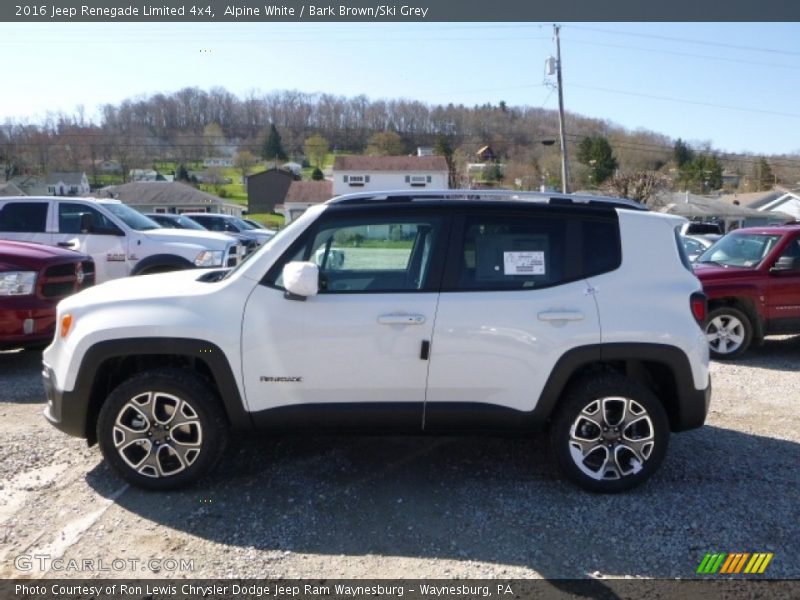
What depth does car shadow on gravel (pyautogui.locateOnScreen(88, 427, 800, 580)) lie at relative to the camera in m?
3.38

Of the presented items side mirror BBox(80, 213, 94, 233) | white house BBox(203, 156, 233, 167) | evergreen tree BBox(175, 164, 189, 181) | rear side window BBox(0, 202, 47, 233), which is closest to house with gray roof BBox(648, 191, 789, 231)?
white house BBox(203, 156, 233, 167)

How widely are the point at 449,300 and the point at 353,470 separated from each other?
4.53 ft

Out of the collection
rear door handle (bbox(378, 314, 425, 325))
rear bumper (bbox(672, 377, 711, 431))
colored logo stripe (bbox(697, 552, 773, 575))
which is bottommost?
colored logo stripe (bbox(697, 552, 773, 575))

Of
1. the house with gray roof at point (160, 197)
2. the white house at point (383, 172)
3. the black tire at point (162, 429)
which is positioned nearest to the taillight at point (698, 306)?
the black tire at point (162, 429)

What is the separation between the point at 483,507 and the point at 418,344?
1.06 m

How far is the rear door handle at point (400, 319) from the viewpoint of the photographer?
3818 millimetres

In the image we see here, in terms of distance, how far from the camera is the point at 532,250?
159 inches

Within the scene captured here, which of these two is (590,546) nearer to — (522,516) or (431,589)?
(522,516)

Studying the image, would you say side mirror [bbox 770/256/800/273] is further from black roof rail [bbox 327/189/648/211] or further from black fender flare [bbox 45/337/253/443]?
black fender flare [bbox 45/337/253/443]

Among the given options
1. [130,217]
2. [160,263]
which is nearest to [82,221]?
[130,217]

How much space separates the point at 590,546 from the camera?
343 cm

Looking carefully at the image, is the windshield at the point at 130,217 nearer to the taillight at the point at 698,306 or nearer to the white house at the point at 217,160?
the taillight at the point at 698,306

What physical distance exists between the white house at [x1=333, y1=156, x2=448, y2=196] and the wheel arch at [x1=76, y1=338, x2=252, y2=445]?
181ft

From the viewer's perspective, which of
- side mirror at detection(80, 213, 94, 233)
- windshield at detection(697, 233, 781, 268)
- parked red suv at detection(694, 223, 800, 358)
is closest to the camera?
parked red suv at detection(694, 223, 800, 358)
